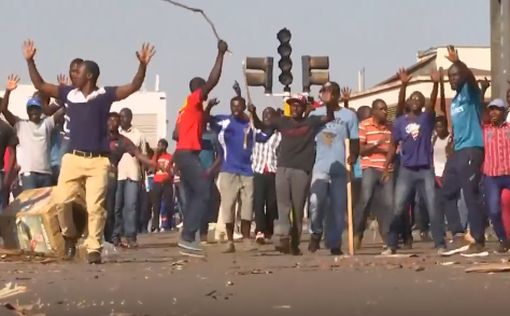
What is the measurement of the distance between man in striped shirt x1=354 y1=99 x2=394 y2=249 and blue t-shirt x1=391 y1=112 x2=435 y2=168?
839 millimetres

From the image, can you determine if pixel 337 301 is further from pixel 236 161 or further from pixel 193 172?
pixel 236 161

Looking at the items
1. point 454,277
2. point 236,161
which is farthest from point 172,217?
point 454,277

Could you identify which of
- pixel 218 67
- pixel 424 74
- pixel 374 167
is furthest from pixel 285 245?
pixel 424 74

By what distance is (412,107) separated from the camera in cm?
1422

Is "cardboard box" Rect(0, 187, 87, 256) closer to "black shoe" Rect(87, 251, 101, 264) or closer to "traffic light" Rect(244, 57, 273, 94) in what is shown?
"black shoe" Rect(87, 251, 101, 264)

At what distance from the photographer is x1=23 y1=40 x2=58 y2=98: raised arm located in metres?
12.8

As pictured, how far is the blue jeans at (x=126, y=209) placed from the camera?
1686 centimetres

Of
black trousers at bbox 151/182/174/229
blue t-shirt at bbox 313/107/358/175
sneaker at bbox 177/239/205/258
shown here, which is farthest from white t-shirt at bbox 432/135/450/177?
black trousers at bbox 151/182/174/229

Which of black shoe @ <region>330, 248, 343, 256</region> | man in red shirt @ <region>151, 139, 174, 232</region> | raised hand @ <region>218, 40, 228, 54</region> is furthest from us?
man in red shirt @ <region>151, 139, 174, 232</region>

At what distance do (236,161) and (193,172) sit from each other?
2.93 meters

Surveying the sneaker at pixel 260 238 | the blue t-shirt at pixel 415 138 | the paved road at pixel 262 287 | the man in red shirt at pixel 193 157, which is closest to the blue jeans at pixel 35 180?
the man in red shirt at pixel 193 157

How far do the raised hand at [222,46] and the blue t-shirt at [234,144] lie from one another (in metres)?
3.03

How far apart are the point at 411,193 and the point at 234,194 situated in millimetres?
3061

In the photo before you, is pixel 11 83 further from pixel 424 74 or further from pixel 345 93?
pixel 424 74
